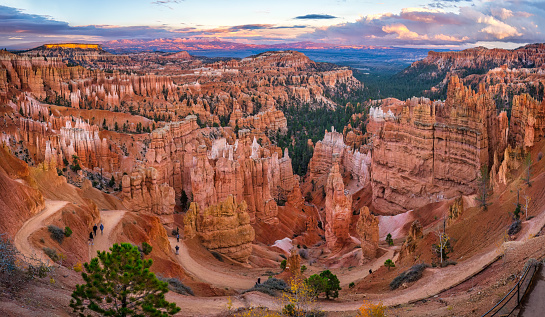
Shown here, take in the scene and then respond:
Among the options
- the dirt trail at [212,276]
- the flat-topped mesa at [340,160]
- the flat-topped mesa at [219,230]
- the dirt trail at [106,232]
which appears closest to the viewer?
the dirt trail at [106,232]

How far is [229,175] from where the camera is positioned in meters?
41.6

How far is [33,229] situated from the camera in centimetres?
2105

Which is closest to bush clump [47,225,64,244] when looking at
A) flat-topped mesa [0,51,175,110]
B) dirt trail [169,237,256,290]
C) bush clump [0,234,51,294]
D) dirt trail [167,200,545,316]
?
bush clump [0,234,51,294]

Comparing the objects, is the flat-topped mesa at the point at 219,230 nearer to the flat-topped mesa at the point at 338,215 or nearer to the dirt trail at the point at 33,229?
the flat-topped mesa at the point at 338,215

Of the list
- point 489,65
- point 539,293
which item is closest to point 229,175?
point 539,293

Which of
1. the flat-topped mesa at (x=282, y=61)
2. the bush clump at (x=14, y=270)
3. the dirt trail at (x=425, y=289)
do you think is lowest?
the dirt trail at (x=425, y=289)

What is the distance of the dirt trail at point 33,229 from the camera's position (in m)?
18.6

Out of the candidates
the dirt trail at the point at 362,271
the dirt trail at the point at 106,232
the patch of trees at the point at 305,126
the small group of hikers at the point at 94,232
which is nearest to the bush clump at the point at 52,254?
the dirt trail at the point at 106,232

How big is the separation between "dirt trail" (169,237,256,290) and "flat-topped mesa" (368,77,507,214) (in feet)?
74.5

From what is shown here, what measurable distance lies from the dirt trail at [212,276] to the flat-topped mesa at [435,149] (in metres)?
22.7

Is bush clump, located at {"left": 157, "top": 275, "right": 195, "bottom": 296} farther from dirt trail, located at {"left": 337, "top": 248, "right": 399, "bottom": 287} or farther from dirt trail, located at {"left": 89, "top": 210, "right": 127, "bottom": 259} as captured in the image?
dirt trail, located at {"left": 337, "top": 248, "right": 399, "bottom": 287}

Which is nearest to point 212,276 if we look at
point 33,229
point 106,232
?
point 106,232

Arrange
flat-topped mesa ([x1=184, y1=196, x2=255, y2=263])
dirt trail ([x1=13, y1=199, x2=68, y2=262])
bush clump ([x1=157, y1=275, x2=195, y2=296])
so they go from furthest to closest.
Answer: flat-topped mesa ([x1=184, y1=196, x2=255, y2=263]), bush clump ([x1=157, y1=275, x2=195, y2=296]), dirt trail ([x1=13, y1=199, x2=68, y2=262])

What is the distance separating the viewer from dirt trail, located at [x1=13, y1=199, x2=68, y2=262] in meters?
18.6
